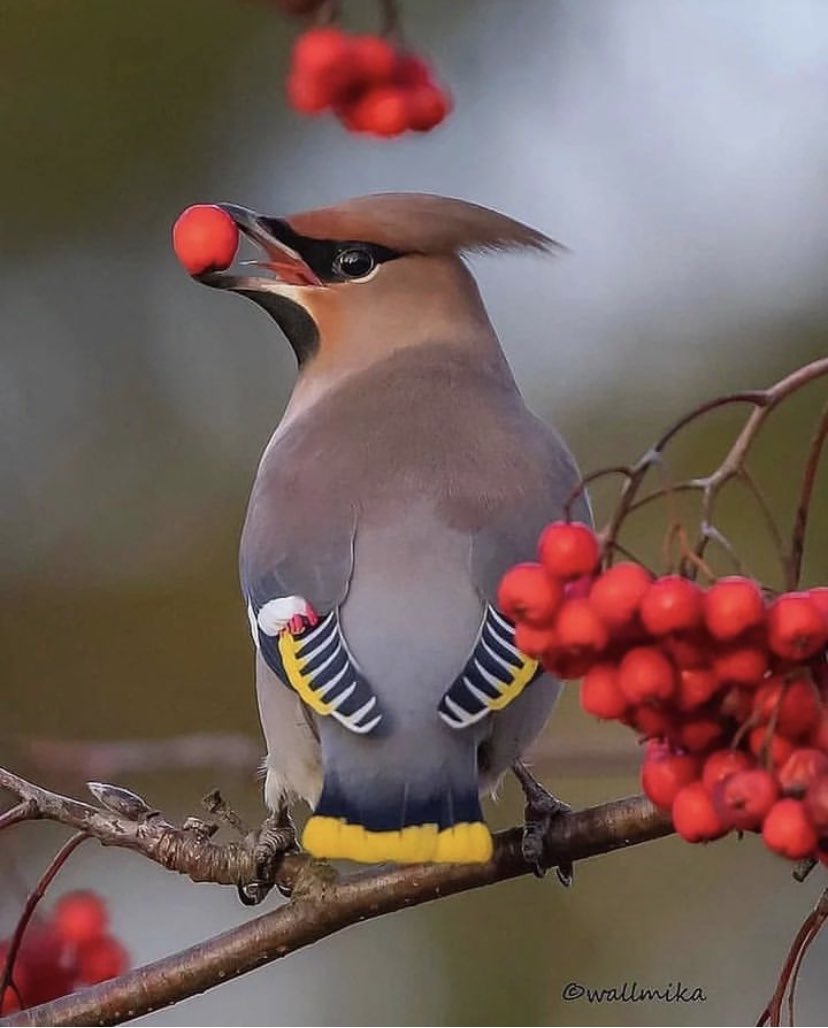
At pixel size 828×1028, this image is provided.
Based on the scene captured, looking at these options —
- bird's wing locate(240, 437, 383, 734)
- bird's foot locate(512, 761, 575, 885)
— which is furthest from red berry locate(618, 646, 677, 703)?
bird's foot locate(512, 761, 575, 885)

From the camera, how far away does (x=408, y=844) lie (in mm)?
1266

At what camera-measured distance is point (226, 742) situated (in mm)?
2100

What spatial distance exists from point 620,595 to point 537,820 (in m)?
0.54

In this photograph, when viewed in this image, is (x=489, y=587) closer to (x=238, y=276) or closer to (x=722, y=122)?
(x=238, y=276)

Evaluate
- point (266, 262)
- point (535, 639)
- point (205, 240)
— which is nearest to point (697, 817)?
point (535, 639)

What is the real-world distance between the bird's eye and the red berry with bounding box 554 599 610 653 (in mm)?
654

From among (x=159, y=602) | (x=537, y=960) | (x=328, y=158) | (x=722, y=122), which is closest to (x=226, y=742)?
(x=537, y=960)

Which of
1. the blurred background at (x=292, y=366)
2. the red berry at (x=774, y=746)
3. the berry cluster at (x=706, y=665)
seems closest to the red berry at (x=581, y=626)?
the berry cluster at (x=706, y=665)

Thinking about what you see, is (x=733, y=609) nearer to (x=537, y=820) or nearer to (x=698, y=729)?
(x=698, y=729)

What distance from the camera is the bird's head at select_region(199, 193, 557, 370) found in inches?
61.2

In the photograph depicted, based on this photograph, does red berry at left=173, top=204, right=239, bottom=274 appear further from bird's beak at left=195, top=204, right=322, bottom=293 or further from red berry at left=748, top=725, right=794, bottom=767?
red berry at left=748, top=725, right=794, bottom=767

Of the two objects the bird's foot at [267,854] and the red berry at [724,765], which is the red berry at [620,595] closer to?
the red berry at [724,765]

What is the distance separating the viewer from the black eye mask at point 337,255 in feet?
5.16

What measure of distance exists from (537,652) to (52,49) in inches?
115
